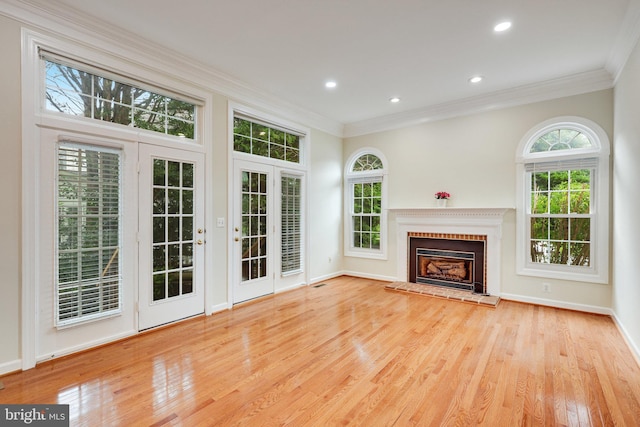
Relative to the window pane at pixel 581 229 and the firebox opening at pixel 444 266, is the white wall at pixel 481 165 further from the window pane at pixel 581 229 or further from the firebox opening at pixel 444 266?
the window pane at pixel 581 229

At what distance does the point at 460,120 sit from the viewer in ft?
15.9

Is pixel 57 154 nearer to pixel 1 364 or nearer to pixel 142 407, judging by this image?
pixel 1 364

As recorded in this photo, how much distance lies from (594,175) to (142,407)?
536cm

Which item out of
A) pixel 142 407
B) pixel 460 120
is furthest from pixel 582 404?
pixel 460 120

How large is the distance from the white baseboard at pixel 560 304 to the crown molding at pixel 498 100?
276 centimetres

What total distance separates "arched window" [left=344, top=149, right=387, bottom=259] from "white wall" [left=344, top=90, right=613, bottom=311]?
0.60ft

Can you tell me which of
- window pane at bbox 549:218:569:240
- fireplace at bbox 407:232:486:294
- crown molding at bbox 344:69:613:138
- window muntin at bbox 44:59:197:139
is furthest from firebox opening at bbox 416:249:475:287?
window muntin at bbox 44:59:197:139

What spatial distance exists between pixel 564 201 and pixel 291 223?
394 centimetres

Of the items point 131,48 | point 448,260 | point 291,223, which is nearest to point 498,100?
point 448,260

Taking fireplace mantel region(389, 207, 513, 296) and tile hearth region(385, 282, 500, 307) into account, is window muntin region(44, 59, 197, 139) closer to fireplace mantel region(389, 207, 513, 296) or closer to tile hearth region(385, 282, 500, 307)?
fireplace mantel region(389, 207, 513, 296)

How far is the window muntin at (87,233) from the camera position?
8.84 ft

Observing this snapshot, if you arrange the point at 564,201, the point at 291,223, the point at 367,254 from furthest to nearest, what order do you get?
the point at 367,254 → the point at 291,223 → the point at 564,201

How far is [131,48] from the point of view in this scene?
3.08 m

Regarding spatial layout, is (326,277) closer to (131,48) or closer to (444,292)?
(444,292)
